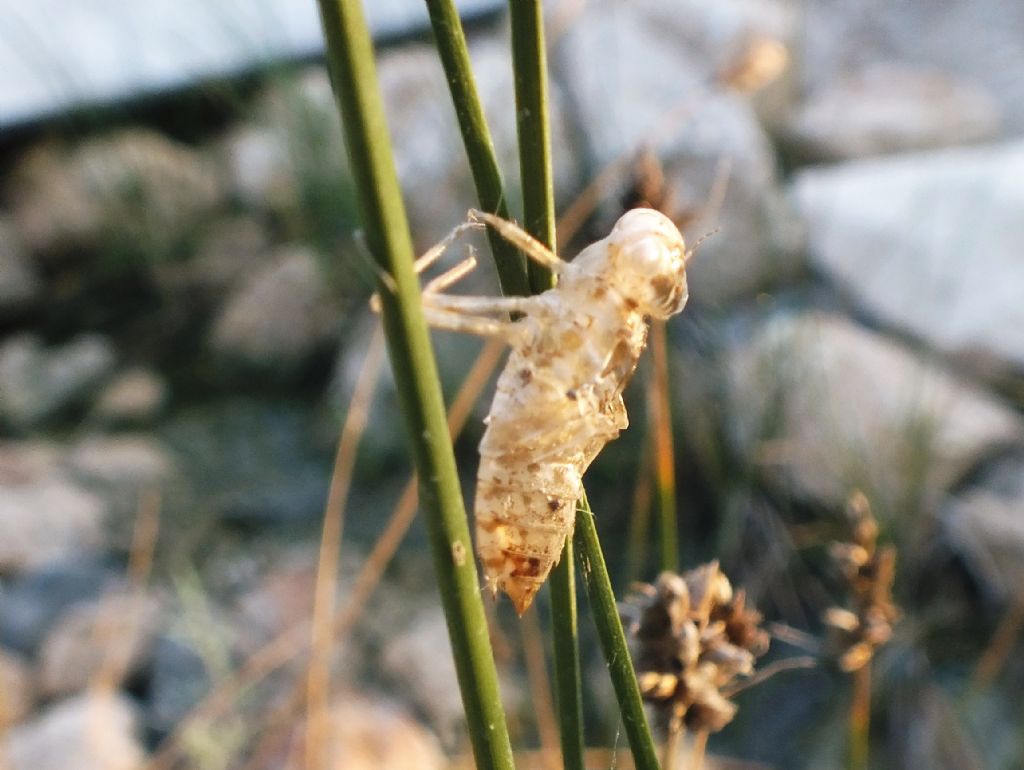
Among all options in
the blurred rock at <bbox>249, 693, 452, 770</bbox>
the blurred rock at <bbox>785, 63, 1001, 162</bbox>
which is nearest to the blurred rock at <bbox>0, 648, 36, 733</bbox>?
the blurred rock at <bbox>249, 693, 452, 770</bbox>

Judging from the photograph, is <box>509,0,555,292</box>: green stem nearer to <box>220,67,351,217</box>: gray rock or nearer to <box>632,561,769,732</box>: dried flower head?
<box>632,561,769,732</box>: dried flower head

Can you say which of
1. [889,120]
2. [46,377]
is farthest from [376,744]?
[889,120]

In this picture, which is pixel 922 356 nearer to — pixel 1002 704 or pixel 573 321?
pixel 1002 704

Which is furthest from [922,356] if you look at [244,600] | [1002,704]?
[244,600]

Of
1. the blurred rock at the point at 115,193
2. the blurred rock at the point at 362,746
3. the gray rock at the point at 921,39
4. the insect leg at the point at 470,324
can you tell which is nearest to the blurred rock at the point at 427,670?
the blurred rock at the point at 362,746

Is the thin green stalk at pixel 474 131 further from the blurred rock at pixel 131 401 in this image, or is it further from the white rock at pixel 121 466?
the blurred rock at pixel 131 401
